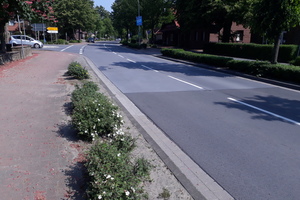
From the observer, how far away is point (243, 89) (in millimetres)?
10977

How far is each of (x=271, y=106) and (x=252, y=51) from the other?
21.0 m

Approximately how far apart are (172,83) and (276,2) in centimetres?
691

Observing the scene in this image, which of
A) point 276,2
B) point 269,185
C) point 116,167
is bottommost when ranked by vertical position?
point 269,185

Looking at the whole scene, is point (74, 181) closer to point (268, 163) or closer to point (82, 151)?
point (82, 151)

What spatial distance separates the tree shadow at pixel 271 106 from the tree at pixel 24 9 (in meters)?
13.6

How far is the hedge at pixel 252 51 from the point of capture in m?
23.2

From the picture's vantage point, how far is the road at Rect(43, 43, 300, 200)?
3807 millimetres

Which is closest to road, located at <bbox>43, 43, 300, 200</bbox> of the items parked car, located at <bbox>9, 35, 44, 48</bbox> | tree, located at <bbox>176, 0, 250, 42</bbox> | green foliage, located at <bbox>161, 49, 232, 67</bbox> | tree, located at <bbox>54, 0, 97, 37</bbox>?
green foliage, located at <bbox>161, 49, 232, 67</bbox>

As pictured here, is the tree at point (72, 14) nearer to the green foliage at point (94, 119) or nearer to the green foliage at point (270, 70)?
the green foliage at point (270, 70)

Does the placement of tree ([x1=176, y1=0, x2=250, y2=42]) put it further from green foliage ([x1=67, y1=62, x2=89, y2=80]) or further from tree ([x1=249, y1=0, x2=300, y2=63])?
green foliage ([x1=67, y1=62, x2=89, y2=80])

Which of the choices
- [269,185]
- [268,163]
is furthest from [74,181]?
[268,163]

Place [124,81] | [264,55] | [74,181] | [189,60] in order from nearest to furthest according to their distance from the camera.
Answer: [74,181] < [124,81] < [189,60] < [264,55]

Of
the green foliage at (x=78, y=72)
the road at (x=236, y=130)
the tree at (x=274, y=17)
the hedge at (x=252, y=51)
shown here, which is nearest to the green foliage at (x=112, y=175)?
the road at (x=236, y=130)

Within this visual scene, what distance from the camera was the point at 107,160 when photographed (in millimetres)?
3266
